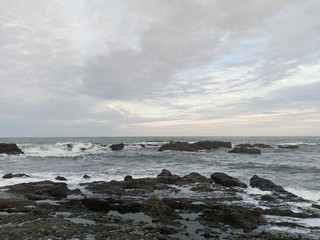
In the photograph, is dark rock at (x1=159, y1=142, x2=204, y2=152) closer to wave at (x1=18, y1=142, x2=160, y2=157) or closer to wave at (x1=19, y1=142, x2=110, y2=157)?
wave at (x1=18, y1=142, x2=160, y2=157)

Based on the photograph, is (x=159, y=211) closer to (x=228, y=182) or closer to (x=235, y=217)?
(x=235, y=217)

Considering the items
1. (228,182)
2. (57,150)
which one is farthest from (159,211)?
(57,150)

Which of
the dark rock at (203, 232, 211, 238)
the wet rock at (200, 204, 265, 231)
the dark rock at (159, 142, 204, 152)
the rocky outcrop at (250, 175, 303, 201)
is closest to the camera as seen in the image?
the dark rock at (203, 232, 211, 238)

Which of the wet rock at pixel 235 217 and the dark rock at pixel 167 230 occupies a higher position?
the dark rock at pixel 167 230

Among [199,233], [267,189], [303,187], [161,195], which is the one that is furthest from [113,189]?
[303,187]

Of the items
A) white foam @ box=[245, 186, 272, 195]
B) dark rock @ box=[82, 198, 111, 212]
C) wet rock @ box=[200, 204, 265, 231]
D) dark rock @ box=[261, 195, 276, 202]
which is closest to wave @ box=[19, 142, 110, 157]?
dark rock @ box=[82, 198, 111, 212]

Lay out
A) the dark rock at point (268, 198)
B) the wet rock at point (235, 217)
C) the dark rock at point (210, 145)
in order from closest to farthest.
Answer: the wet rock at point (235, 217), the dark rock at point (268, 198), the dark rock at point (210, 145)

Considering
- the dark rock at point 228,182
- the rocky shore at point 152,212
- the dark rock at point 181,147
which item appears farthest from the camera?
the dark rock at point 181,147

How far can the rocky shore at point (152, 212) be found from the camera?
8.00 metres

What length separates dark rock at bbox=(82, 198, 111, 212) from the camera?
10891 mm

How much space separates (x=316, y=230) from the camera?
872cm

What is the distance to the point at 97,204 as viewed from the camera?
37.9 feet

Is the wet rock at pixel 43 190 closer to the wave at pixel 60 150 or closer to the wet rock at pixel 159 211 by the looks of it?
the wet rock at pixel 159 211

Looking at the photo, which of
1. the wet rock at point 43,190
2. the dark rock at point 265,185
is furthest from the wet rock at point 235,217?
the wet rock at point 43,190
